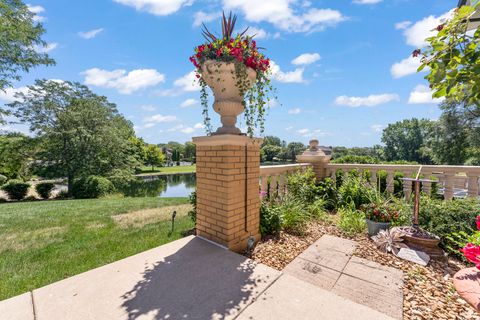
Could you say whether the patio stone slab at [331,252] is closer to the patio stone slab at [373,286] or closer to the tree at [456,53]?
the patio stone slab at [373,286]

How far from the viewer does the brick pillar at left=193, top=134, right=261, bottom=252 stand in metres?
2.59

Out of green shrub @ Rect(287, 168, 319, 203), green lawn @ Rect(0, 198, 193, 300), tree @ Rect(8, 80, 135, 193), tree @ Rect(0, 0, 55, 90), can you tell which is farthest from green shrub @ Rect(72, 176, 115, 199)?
green shrub @ Rect(287, 168, 319, 203)

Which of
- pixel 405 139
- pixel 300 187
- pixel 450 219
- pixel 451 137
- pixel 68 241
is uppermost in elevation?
pixel 405 139

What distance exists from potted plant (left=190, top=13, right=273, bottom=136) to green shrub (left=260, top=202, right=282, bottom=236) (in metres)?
1.26

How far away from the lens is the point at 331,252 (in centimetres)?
277

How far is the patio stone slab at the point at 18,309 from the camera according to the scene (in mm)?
1571

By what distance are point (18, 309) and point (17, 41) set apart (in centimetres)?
1144

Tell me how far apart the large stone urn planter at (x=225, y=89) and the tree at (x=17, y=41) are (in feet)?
28.3

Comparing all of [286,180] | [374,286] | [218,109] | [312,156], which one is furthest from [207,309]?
[312,156]

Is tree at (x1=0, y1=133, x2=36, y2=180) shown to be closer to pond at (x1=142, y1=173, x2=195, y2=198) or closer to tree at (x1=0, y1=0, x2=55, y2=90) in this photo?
tree at (x1=0, y1=0, x2=55, y2=90)

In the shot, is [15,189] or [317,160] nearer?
[317,160]

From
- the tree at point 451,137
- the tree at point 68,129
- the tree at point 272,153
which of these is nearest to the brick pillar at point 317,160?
the tree at point 68,129

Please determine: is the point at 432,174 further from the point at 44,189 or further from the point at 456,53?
the point at 44,189

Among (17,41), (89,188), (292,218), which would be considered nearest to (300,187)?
(292,218)
